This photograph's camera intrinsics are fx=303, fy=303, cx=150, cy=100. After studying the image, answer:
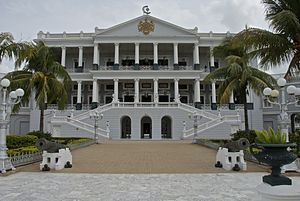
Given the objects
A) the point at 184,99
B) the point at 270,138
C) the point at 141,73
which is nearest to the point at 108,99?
the point at 141,73

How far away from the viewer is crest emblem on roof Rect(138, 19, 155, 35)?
1565 inches

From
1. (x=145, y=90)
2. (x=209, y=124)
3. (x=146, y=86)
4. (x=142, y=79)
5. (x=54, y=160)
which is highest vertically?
(x=142, y=79)

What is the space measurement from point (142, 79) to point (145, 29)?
6770 millimetres

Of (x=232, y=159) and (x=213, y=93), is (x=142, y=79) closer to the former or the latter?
(x=213, y=93)

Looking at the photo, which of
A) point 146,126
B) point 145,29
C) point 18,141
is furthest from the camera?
point 145,29

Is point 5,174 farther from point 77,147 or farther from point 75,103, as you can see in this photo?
point 75,103

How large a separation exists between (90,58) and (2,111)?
3313 cm

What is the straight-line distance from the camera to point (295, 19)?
12.1 m

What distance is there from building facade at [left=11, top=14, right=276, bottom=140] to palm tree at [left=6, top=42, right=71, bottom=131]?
1146 centimetres

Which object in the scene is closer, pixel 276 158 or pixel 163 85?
pixel 276 158

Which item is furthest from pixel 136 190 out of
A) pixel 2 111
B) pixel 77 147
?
pixel 77 147

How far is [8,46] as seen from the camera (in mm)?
15141

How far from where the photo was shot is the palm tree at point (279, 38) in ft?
41.0

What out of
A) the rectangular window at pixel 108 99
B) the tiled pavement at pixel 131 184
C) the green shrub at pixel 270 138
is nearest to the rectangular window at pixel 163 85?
the rectangular window at pixel 108 99
